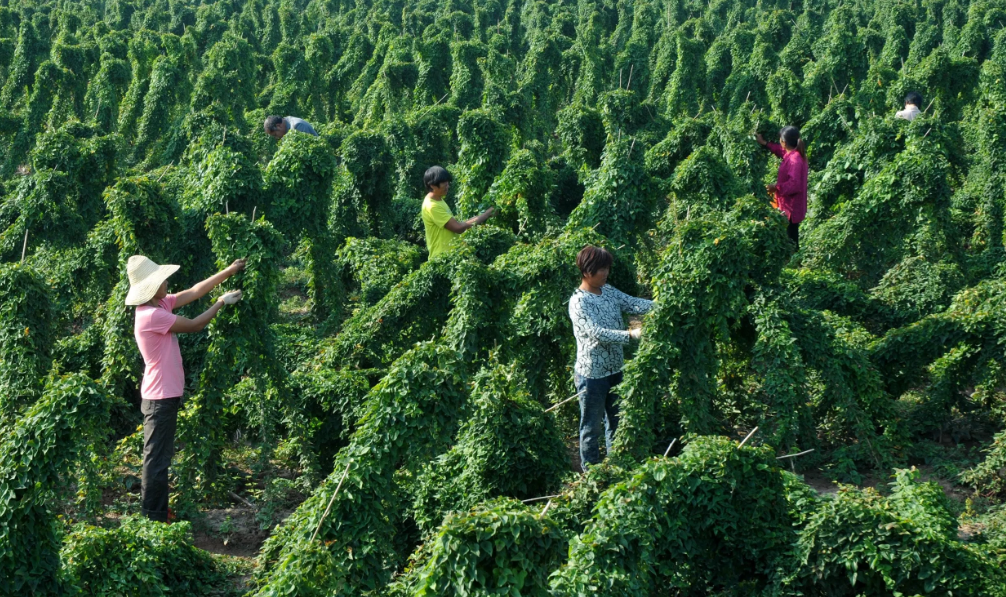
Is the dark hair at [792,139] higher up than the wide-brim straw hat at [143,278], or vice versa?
the dark hair at [792,139]

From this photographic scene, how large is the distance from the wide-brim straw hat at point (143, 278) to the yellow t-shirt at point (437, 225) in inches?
96.7

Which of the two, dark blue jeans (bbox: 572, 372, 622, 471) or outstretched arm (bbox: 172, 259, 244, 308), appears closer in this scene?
dark blue jeans (bbox: 572, 372, 622, 471)

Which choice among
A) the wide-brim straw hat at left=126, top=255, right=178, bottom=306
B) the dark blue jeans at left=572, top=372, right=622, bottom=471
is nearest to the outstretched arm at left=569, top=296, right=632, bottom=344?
the dark blue jeans at left=572, top=372, right=622, bottom=471

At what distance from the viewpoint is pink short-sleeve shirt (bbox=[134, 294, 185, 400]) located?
5766 mm

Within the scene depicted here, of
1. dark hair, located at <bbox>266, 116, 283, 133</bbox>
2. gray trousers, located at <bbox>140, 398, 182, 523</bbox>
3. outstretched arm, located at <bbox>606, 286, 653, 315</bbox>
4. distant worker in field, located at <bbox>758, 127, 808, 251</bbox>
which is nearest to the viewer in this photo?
gray trousers, located at <bbox>140, 398, 182, 523</bbox>

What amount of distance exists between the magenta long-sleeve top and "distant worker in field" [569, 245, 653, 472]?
3975 mm

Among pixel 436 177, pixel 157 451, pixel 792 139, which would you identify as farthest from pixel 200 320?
pixel 792 139

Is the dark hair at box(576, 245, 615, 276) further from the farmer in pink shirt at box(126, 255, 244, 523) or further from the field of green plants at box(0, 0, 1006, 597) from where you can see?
the farmer in pink shirt at box(126, 255, 244, 523)

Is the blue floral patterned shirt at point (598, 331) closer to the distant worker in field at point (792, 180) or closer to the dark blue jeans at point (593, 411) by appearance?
the dark blue jeans at point (593, 411)

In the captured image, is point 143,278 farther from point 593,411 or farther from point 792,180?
point 792,180

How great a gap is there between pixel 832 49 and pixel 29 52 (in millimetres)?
17364

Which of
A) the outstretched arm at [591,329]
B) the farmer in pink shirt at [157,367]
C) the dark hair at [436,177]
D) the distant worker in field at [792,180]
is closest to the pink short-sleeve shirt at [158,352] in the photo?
the farmer in pink shirt at [157,367]

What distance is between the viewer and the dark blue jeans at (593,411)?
19.6 feet

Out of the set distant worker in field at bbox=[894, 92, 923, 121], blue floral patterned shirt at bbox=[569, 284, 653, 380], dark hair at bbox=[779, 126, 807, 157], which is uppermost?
distant worker in field at bbox=[894, 92, 923, 121]
